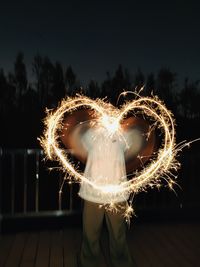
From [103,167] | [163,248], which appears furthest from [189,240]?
[103,167]

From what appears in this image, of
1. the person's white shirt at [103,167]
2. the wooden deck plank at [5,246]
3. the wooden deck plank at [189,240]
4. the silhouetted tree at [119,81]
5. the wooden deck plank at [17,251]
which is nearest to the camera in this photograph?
the person's white shirt at [103,167]

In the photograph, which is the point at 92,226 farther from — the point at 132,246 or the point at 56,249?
the point at 132,246

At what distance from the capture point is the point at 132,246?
5367mm

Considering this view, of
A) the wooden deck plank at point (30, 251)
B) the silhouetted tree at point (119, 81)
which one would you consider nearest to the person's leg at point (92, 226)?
the wooden deck plank at point (30, 251)

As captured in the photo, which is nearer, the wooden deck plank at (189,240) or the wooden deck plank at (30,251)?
the wooden deck plank at (30,251)

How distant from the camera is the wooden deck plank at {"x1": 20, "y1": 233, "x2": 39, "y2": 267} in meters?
4.74

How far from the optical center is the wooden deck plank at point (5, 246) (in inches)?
192

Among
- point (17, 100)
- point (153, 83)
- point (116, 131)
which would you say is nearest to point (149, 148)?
point (116, 131)

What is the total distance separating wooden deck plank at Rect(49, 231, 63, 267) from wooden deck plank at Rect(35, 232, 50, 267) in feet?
0.19

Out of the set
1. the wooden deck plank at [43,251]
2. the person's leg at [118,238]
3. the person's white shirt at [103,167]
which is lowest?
the wooden deck plank at [43,251]

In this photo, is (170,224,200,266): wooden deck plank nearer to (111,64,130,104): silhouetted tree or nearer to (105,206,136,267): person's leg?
(105,206,136,267): person's leg

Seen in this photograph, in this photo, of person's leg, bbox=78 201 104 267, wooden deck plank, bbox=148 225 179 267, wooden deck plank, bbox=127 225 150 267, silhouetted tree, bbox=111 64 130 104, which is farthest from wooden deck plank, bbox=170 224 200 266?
silhouetted tree, bbox=111 64 130 104

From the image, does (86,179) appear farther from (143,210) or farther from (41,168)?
(41,168)

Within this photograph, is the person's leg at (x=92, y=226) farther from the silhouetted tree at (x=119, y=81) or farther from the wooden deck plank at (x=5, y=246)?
the silhouetted tree at (x=119, y=81)
